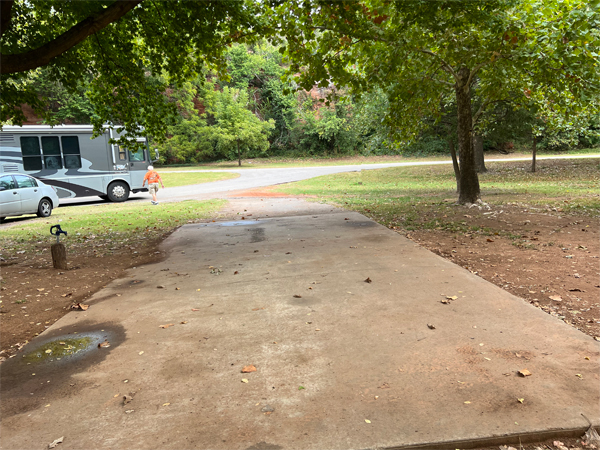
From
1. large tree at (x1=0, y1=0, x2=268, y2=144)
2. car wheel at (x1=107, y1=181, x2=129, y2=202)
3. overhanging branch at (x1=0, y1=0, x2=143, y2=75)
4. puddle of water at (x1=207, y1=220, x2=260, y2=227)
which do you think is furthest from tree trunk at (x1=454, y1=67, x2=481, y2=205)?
car wheel at (x1=107, y1=181, x2=129, y2=202)

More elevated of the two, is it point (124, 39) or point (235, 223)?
point (124, 39)

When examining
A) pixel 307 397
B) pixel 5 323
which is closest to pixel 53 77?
pixel 5 323

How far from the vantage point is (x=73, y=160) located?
18.9 meters

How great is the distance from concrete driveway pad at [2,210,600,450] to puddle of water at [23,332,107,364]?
0.09 ft

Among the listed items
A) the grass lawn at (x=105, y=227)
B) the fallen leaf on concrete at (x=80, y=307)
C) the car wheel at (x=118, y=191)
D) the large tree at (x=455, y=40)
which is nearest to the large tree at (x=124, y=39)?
the large tree at (x=455, y=40)

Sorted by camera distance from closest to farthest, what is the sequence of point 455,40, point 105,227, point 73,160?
point 455,40 < point 105,227 < point 73,160

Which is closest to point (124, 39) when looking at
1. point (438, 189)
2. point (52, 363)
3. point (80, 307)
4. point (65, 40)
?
point (65, 40)

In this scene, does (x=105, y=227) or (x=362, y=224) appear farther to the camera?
(x=105, y=227)

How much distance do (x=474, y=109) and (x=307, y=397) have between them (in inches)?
787

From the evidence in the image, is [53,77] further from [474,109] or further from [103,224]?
[474,109]

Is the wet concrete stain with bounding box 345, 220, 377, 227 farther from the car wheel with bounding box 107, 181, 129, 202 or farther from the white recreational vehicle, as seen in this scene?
the car wheel with bounding box 107, 181, 129, 202

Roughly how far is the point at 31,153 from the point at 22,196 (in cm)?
384

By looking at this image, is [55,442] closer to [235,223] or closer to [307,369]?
[307,369]

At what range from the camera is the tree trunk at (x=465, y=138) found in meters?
12.1
